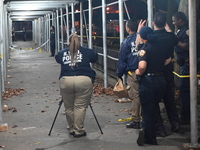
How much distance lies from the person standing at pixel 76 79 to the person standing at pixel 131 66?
0.66m

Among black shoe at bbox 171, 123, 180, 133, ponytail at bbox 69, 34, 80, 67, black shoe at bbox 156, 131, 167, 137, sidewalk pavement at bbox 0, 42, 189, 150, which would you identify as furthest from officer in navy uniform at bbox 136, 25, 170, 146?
ponytail at bbox 69, 34, 80, 67

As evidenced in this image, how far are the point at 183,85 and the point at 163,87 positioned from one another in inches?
58.2

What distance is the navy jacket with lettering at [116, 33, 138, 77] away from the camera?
26.8 feet

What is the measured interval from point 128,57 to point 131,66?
6.7 inches

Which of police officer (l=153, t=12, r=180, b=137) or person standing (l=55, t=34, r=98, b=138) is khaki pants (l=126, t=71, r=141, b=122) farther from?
person standing (l=55, t=34, r=98, b=138)

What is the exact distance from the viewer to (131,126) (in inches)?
329

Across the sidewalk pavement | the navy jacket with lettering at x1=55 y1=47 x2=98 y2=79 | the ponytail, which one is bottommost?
the sidewalk pavement

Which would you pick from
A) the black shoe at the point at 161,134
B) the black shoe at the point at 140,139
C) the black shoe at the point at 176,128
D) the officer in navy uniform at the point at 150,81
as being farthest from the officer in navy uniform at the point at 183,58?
the black shoe at the point at 140,139

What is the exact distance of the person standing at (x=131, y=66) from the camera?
8211mm

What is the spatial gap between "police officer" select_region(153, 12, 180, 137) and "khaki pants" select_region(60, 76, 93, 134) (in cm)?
126

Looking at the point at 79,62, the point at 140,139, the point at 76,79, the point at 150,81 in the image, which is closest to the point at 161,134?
the point at 140,139

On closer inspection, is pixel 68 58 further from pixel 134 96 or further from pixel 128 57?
pixel 134 96

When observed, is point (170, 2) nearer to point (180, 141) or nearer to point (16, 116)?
point (16, 116)

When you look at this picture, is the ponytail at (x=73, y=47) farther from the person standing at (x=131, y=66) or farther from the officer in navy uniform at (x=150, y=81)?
the officer in navy uniform at (x=150, y=81)
